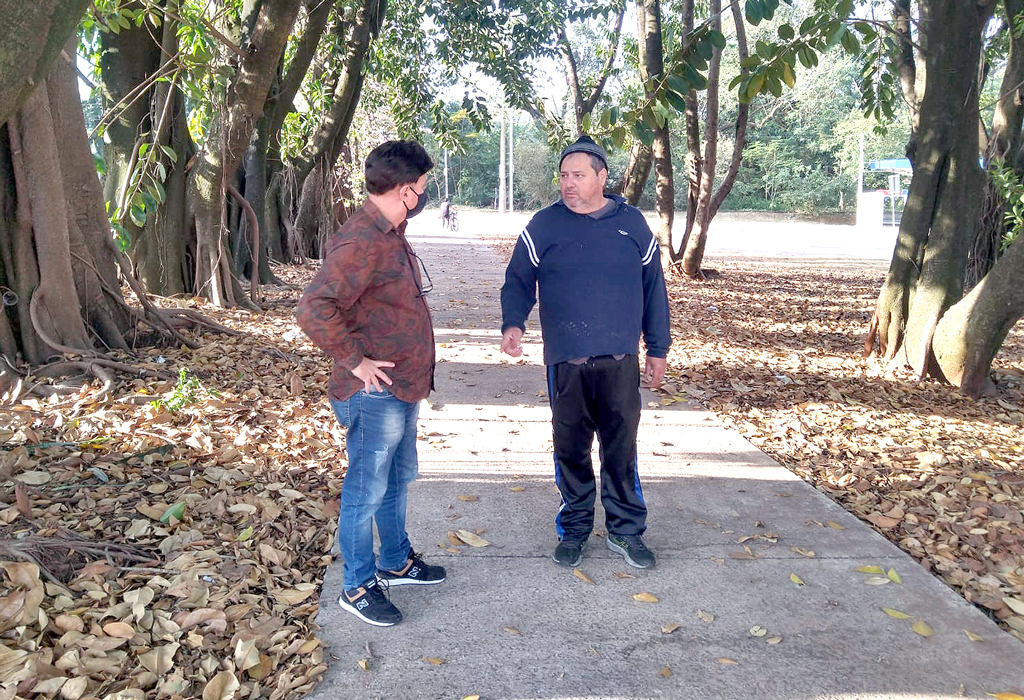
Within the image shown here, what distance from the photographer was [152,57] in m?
10.3

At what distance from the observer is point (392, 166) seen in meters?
3.41

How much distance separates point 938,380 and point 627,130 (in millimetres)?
3950

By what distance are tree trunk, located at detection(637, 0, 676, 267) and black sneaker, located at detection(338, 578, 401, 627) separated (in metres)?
10.8

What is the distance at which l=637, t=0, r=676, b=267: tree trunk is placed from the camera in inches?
580

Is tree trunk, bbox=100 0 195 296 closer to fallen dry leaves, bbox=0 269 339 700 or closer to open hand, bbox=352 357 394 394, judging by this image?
fallen dry leaves, bbox=0 269 339 700

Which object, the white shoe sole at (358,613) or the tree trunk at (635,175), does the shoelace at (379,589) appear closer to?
the white shoe sole at (358,613)

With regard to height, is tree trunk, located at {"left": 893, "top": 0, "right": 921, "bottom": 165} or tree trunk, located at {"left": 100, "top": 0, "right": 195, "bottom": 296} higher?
tree trunk, located at {"left": 893, "top": 0, "right": 921, "bottom": 165}

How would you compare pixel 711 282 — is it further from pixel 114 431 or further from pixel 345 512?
pixel 345 512

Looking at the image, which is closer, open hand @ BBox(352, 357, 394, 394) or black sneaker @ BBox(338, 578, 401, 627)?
open hand @ BBox(352, 357, 394, 394)

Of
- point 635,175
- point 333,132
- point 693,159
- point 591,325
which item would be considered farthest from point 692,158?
point 591,325

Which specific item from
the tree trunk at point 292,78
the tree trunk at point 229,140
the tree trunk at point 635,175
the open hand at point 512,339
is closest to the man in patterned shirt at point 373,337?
the open hand at point 512,339

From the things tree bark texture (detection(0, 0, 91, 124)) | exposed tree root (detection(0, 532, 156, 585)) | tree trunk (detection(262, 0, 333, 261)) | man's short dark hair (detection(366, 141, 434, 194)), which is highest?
tree trunk (detection(262, 0, 333, 261))

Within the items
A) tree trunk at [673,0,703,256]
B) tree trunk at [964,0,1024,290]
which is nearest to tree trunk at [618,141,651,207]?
tree trunk at [673,0,703,256]

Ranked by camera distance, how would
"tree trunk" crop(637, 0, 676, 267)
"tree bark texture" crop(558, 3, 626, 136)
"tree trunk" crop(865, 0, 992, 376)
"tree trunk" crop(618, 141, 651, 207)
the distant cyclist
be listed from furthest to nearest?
the distant cyclist
"tree bark texture" crop(558, 3, 626, 136)
"tree trunk" crop(618, 141, 651, 207)
"tree trunk" crop(637, 0, 676, 267)
"tree trunk" crop(865, 0, 992, 376)
